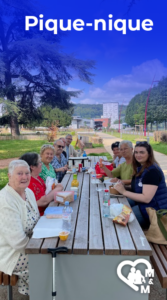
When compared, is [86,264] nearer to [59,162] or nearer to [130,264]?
[130,264]

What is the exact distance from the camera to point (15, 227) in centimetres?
130

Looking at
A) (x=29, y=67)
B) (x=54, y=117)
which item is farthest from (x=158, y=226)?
(x=29, y=67)

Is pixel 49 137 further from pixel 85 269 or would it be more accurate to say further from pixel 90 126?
pixel 85 269

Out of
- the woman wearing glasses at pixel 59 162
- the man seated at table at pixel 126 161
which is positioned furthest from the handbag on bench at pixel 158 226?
the woman wearing glasses at pixel 59 162

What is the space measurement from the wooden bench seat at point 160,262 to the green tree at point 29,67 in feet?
25.2

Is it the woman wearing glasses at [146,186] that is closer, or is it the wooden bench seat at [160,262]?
the wooden bench seat at [160,262]

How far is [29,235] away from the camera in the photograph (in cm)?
144

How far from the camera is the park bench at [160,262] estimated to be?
127 centimetres

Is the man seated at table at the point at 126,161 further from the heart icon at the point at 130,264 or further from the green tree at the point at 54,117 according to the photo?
the green tree at the point at 54,117

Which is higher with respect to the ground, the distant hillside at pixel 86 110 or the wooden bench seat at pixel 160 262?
the distant hillside at pixel 86 110

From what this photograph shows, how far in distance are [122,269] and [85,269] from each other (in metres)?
0.20

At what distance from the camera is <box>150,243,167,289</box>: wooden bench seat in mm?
1266

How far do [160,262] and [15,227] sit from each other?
37.3 inches

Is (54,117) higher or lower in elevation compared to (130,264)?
higher
